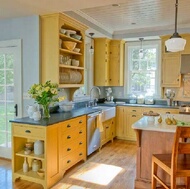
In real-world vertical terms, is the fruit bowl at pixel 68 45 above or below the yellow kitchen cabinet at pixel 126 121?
above

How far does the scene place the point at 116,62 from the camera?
579 cm

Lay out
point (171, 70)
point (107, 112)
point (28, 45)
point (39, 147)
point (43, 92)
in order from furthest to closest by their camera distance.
Result: point (171, 70) → point (107, 112) → point (28, 45) → point (43, 92) → point (39, 147)

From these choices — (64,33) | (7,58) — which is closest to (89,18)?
(64,33)

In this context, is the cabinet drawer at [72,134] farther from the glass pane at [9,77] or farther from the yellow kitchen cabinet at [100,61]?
the yellow kitchen cabinet at [100,61]

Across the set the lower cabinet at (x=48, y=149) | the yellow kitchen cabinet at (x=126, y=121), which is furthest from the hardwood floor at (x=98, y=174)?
the yellow kitchen cabinet at (x=126, y=121)

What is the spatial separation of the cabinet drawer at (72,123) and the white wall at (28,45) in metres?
0.82

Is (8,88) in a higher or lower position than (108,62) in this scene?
lower

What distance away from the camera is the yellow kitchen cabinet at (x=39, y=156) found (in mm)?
2871

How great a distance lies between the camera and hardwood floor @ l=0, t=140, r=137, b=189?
3.02 meters

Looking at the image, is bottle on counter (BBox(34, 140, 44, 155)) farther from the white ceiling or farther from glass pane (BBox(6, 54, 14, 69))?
the white ceiling

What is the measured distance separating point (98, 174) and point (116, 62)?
323 cm

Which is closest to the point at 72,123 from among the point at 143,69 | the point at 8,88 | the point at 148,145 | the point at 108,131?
the point at 148,145

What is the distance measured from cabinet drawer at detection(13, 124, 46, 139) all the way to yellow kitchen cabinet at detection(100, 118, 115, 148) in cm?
204

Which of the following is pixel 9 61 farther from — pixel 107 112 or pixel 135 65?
pixel 135 65
